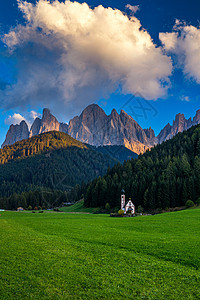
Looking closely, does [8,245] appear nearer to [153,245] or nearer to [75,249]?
[75,249]

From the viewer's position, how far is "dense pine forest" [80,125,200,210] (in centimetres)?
7244

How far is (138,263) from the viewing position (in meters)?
12.4

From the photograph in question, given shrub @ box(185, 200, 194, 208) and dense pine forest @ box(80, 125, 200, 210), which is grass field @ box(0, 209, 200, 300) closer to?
shrub @ box(185, 200, 194, 208)

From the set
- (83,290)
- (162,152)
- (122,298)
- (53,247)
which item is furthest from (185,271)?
(162,152)

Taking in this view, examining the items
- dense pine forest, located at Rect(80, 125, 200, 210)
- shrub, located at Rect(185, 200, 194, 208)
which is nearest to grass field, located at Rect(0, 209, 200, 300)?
shrub, located at Rect(185, 200, 194, 208)

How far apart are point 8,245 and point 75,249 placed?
17.7ft

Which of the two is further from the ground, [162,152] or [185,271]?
[162,152]

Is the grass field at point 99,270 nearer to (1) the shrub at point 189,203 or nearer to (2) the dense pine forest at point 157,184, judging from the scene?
(1) the shrub at point 189,203

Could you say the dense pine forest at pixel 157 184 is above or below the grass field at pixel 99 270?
above

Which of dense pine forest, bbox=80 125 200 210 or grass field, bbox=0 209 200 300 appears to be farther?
dense pine forest, bbox=80 125 200 210

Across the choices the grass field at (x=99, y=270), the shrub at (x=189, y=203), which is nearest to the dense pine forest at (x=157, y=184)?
the shrub at (x=189, y=203)

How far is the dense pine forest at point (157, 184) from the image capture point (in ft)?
238

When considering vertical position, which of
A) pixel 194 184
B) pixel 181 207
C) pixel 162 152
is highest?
pixel 162 152

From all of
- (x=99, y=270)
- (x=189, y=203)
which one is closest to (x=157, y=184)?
(x=189, y=203)
